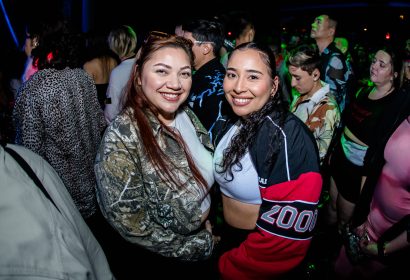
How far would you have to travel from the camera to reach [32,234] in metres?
0.71

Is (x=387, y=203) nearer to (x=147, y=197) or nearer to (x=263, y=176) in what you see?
(x=263, y=176)

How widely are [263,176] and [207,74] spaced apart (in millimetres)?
1464

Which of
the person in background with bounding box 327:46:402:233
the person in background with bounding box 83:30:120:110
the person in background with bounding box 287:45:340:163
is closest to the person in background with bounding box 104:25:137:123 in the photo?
the person in background with bounding box 83:30:120:110

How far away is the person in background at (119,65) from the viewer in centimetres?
348

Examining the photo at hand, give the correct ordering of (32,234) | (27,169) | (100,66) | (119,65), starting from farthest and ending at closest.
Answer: (100,66), (119,65), (27,169), (32,234)

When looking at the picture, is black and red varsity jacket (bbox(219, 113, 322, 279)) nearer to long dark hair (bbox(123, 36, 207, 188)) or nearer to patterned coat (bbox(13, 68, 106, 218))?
long dark hair (bbox(123, 36, 207, 188))

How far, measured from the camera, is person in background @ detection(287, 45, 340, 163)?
271 centimetres

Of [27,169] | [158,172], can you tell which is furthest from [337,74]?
[27,169]

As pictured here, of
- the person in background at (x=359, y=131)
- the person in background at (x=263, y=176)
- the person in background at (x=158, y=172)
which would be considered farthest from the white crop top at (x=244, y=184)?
the person in background at (x=359, y=131)

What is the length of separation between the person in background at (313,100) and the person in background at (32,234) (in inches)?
94.2

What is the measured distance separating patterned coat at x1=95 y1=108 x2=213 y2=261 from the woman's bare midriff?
195 mm

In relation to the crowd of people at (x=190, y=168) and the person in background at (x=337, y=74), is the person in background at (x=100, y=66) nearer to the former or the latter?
the crowd of people at (x=190, y=168)

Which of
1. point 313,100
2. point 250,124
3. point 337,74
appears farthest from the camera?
point 337,74

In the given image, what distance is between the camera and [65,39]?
2277mm
